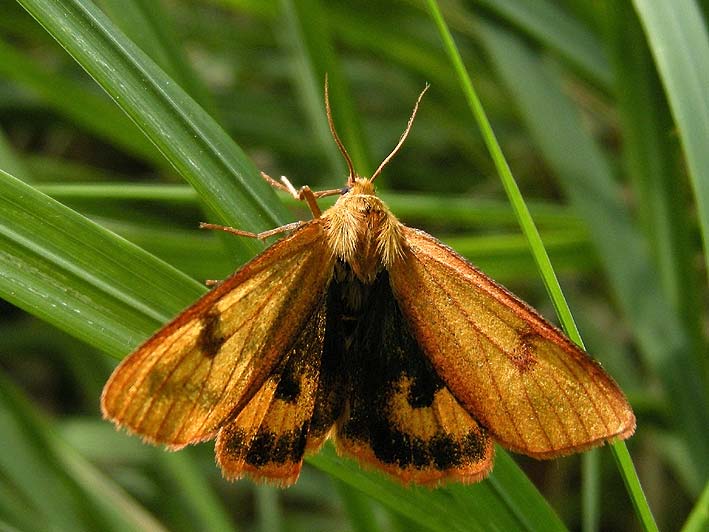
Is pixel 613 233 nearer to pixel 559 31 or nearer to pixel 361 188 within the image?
pixel 559 31

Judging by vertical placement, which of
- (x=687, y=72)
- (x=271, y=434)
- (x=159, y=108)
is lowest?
(x=271, y=434)

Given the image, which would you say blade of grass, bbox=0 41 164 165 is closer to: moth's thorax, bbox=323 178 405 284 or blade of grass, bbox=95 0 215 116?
blade of grass, bbox=95 0 215 116

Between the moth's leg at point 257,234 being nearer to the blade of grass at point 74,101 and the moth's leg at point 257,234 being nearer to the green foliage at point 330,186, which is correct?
the green foliage at point 330,186

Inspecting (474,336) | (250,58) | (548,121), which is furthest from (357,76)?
(474,336)

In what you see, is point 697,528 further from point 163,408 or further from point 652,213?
point 652,213

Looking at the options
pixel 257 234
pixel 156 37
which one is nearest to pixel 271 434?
pixel 257 234
